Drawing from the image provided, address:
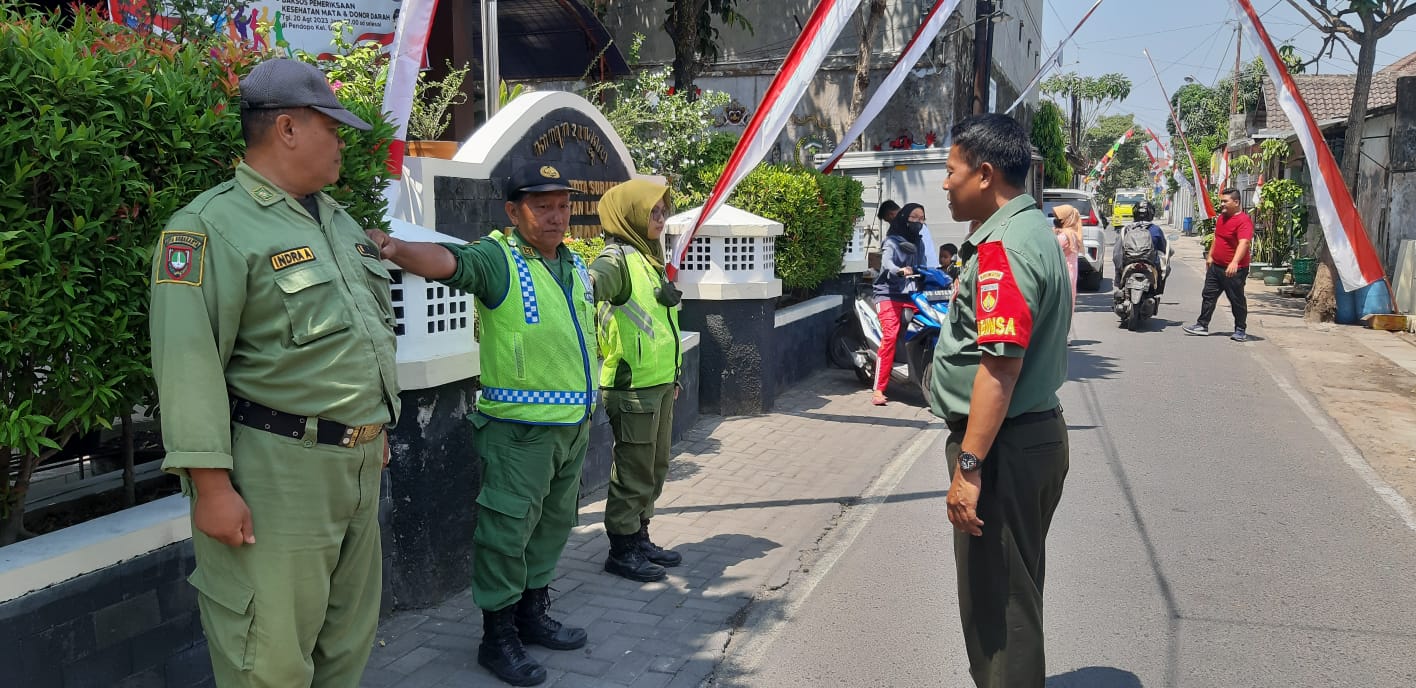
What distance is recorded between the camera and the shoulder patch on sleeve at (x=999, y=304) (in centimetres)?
264

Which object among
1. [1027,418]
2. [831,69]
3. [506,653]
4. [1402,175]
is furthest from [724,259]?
[831,69]

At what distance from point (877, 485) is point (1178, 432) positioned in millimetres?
2748

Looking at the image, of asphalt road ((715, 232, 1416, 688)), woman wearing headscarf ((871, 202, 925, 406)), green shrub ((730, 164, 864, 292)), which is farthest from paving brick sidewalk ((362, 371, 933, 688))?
green shrub ((730, 164, 864, 292))

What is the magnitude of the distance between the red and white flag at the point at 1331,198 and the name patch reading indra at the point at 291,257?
874 cm

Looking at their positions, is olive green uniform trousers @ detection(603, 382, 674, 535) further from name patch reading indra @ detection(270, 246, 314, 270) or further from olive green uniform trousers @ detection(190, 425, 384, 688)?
name patch reading indra @ detection(270, 246, 314, 270)

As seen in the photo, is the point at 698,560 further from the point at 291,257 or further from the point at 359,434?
the point at 291,257

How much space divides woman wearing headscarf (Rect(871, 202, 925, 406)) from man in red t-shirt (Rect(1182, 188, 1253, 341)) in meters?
5.38

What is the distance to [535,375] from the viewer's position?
3393 millimetres

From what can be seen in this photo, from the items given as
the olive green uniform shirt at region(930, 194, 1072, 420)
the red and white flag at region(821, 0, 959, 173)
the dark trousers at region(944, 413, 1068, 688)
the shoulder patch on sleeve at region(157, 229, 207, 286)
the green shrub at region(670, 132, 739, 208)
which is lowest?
the dark trousers at region(944, 413, 1068, 688)

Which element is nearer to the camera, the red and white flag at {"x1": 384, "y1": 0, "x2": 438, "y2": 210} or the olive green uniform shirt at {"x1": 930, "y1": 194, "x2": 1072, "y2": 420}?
the olive green uniform shirt at {"x1": 930, "y1": 194, "x2": 1072, "y2": 420}

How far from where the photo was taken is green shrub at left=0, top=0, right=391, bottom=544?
7.68 feet

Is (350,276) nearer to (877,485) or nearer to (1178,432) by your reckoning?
(877,485)

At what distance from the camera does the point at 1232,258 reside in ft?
38.7

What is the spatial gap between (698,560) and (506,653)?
148 centimetres
